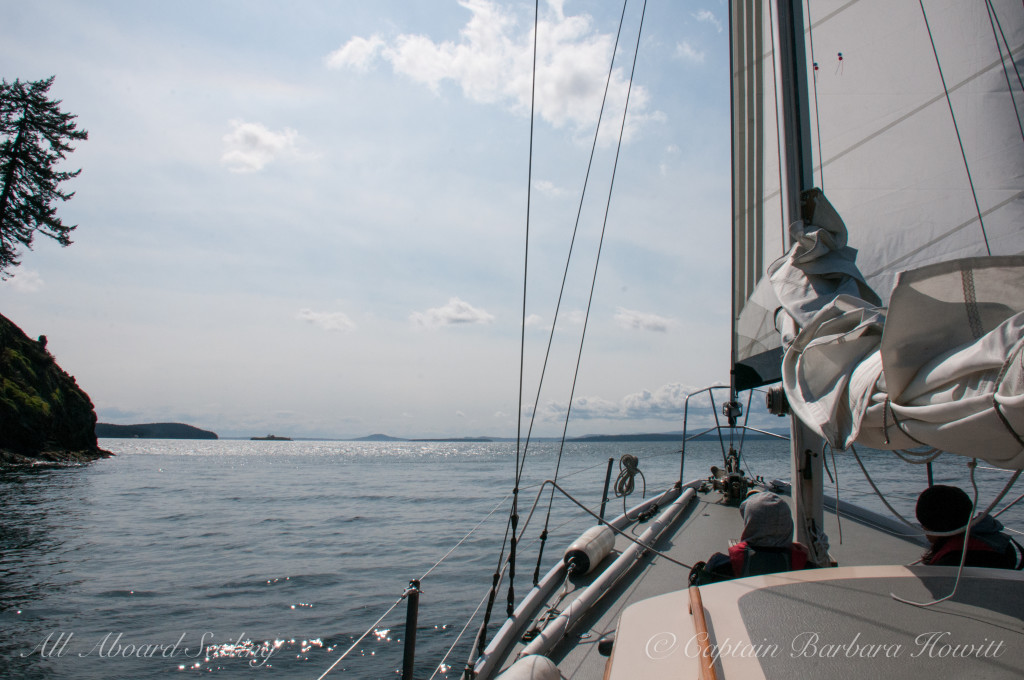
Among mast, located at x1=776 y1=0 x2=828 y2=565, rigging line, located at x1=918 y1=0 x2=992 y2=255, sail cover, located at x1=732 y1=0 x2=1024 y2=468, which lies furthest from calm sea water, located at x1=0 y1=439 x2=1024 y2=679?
sail cover, located at x1=732 y1=0 x2=1024 y2=468

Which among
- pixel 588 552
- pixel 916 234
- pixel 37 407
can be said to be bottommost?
pixel 37 407

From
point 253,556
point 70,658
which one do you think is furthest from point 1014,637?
point 253,556

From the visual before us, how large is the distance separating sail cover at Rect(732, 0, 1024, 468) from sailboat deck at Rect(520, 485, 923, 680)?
1.59 m

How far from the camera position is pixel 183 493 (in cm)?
2331

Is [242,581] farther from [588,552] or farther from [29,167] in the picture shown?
[29,167]

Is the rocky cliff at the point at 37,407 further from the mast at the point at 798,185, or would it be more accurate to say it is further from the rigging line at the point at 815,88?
the rigging line at the point at 815,88

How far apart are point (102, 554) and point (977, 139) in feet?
47.6

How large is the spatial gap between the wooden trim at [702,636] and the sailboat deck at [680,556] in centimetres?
98

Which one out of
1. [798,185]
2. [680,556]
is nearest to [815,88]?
[798,185]

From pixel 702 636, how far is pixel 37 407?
139ft

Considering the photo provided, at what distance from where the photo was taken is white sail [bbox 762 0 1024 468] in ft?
4.65

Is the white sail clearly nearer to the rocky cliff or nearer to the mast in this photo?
the mast

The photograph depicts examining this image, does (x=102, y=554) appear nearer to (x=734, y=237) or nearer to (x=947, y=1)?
(x=734, y=237)

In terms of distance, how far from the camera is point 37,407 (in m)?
33.2
